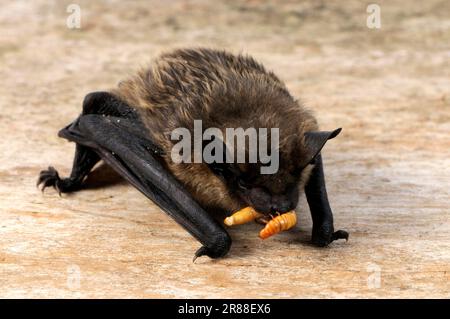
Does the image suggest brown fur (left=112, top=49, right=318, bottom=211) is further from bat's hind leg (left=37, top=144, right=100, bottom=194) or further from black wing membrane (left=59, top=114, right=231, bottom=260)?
bat's hind leg (left=37, top=144, right=100, bottom=194)

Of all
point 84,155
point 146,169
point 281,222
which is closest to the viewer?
point 281,222

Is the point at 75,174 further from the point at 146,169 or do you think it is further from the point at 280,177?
the point at 280,177

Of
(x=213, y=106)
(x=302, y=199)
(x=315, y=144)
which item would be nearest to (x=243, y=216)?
(x=315, y=144)

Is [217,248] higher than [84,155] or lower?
lower

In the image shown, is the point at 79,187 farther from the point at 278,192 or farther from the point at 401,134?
the point at 401,134

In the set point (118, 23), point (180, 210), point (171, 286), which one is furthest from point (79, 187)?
point (118, 23)

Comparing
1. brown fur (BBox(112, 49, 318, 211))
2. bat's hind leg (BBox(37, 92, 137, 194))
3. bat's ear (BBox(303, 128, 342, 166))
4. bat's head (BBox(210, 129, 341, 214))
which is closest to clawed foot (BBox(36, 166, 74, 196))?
bat's hind leg (BBox(37, 92, 137, 194))

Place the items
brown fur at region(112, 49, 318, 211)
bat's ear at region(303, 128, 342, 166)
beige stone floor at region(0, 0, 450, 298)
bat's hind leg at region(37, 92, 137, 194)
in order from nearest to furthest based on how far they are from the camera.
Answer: beige stone floor at region(0, 0, 450, 298), bat's ear at region(303, 128, 342, 166), brown fur at region(112, 49, 318, 211), bat's hind leg at region(37, 92, 137, 194)
